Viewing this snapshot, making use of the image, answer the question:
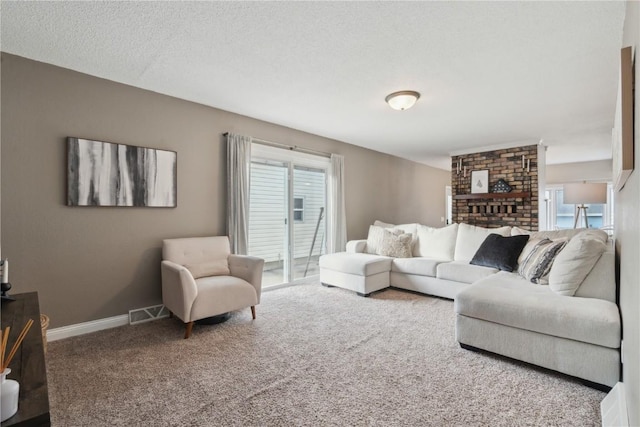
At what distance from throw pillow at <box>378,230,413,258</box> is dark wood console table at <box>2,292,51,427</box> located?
378 cm

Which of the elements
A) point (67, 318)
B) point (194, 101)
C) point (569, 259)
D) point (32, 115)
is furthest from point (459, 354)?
point (32, 115)

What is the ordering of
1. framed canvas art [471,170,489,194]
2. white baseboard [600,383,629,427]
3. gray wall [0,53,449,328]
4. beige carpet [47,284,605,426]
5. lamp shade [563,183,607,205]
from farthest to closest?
1. framed canvas art [471,170,489,194]
2. lamp shade [563,183,607,205]
3. gray wall [0,53,449,328]
4. beige carpet [47,284,605,426]
5. white baseboard [600,383,629,427]

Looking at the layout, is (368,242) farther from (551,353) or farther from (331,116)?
(551,353)

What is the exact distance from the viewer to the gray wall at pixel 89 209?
2488 millimetres

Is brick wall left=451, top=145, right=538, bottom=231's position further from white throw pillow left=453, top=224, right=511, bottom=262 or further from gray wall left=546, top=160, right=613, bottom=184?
gray wall left=546, top=160, right=613, bottom=184

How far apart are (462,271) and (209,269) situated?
2878 mm

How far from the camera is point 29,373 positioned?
1015mm

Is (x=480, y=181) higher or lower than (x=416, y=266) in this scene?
higher

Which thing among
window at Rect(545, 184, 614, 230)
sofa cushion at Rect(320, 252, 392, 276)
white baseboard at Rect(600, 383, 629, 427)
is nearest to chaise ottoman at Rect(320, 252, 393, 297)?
sofa cushion at Rect(320, 252, 392, 276)

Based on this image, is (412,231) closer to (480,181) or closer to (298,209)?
(298,209)

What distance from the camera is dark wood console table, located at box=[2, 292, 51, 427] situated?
0.81m

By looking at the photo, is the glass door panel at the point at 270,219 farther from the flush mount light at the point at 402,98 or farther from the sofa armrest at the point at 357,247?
the flush mount light at the point at 402,98

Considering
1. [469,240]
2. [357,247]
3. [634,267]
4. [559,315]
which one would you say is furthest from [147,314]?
[469,240]

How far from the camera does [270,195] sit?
4.34 meters
